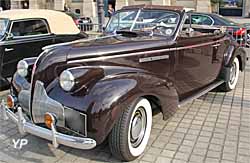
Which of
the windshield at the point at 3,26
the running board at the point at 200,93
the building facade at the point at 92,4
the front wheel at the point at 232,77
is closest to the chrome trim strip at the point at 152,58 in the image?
the running board at the point at 200,93

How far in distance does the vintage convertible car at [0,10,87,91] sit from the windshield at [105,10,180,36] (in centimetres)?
263

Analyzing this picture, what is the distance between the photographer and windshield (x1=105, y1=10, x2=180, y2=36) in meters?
4.66

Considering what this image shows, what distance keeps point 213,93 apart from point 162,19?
8.11 ft

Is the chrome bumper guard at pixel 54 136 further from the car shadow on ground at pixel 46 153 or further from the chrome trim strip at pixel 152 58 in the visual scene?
the chrome trim strip at pixel 152 58

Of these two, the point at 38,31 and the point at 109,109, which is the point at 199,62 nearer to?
the point at 109,109

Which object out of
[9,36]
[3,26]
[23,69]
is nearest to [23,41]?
[9,36]

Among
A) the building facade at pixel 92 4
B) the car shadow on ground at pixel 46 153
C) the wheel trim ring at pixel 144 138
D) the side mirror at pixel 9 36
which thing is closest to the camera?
the wheel trim ring at pixel 144 138

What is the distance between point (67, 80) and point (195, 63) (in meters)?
2.59

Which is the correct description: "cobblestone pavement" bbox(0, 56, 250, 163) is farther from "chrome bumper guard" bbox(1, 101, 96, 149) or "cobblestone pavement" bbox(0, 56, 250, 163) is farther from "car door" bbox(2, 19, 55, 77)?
"car door" bbox(2, 19, 55, 77)

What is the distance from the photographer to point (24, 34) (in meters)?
6.75

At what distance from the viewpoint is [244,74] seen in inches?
324

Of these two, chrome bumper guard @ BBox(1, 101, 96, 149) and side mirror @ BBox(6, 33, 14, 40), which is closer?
chrome bumper guard @ BBox(1, 101, 96, 149)

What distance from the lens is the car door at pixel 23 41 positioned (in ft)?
21.2

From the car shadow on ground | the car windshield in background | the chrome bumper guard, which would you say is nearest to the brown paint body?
the chrome bumper guard
